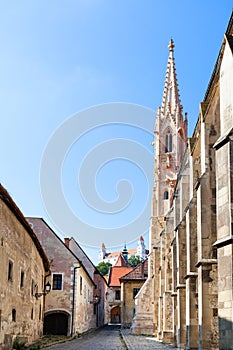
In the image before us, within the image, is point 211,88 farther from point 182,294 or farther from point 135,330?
point 135,330

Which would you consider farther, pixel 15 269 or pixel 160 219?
pixel 160 219

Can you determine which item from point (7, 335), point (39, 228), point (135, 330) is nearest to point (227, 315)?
point (7, 335)

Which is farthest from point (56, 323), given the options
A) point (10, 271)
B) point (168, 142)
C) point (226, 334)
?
point (168, 142)

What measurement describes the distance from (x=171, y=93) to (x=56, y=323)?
31.4m

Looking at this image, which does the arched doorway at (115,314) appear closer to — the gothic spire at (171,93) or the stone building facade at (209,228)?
the gothic spire at (171,93)

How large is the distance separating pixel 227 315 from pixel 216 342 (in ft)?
15.2

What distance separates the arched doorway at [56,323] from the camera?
32594 mm

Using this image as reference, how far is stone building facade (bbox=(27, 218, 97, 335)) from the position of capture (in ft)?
105

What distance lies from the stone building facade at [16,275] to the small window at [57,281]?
22.0 feet

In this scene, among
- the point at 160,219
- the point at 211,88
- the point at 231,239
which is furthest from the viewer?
the point at 160,219

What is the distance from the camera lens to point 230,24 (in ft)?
41.0

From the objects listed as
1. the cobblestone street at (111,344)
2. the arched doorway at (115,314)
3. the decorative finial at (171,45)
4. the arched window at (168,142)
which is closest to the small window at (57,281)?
the cobblestone street at (111,344)

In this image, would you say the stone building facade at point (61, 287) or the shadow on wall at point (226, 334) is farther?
the stone building facade at point (61, 287)

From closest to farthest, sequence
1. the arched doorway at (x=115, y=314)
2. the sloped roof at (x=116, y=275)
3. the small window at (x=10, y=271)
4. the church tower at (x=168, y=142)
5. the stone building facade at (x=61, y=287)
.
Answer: the small window at (x=10, y=271)
the stone building facade at (x=61, y=287)
the church tower at (x=168, y=142)
the sloped roof at (x=116, y=275)
the arched doorway at (x=115, y=314)
